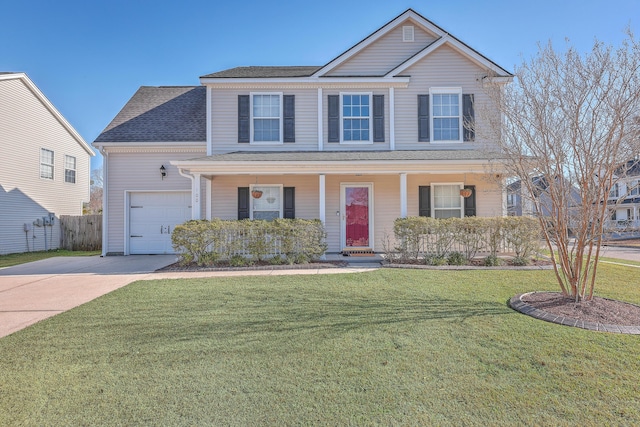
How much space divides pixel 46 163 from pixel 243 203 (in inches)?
413

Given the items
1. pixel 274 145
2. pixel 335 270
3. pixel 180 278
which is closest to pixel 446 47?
pixel 274 145

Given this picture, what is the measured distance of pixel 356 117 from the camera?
34.7 feet

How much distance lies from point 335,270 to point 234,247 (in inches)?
110

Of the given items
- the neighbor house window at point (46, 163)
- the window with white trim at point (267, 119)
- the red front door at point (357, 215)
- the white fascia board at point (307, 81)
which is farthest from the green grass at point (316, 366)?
the neighbor house window at point (46, 163)

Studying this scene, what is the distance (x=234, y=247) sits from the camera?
833cm

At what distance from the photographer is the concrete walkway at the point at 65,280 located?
4.73m

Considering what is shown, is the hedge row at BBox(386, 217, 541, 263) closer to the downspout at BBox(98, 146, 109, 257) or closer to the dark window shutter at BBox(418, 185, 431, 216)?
the dark window shutter at BBox(418, 185, 431, 216)

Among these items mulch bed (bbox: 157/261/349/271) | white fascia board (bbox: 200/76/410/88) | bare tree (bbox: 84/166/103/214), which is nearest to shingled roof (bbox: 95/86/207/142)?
white fascia board (bbox: 200/76/410/88)

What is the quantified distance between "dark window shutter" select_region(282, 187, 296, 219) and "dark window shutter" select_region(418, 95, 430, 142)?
469 centimetres

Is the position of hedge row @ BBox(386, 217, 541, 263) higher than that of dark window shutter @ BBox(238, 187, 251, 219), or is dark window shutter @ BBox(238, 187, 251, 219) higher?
dark window shutter @ BBox(238, 187, 251, 219)

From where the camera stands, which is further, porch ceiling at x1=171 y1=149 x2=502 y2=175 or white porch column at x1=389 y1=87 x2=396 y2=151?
white porch column at x1=389 y1=87 x2=396 y2=151

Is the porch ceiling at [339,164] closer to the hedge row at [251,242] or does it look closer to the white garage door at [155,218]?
the hedge row at [251,242]

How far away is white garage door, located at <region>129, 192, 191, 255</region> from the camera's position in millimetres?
11297

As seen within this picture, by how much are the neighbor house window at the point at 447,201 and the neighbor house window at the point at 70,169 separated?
16.9 m
